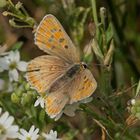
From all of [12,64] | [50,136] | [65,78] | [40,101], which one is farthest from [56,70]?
[12,64]

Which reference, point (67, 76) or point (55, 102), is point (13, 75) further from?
point (55, 102)

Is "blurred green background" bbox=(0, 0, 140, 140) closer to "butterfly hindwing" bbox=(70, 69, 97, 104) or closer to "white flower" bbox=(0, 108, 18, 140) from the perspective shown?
"butterfly hindwing" bbox=(70, 69, 97, 104)

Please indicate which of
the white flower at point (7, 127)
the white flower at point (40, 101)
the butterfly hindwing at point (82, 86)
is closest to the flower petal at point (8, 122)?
the white flower at point (7, 127)

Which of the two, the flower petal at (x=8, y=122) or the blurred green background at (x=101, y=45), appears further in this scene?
the blurred green background at (x=101, y=45)

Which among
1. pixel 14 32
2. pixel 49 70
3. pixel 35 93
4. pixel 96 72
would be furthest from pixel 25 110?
pixel 14 32

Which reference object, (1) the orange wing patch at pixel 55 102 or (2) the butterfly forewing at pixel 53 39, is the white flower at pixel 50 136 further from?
(2) the butterfly forewing at pixel 53 39

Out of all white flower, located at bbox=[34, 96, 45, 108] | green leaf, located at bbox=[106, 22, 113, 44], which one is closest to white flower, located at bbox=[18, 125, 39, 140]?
white flower, located at bbox=[34, 96, 45, 108]
